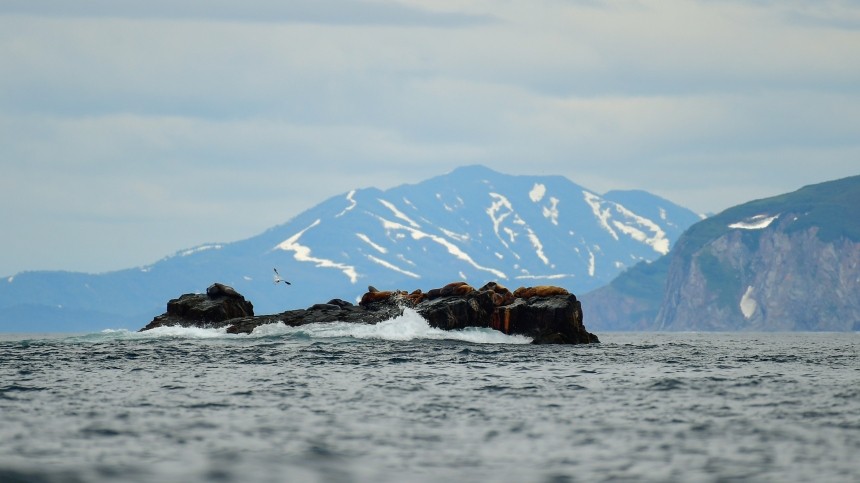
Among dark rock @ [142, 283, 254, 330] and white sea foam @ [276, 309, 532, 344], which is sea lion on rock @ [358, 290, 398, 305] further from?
dark rock @ [142, 283, 254, 330]

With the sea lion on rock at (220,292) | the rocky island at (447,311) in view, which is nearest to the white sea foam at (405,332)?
the rocky island at (447,311)

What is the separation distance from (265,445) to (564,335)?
60353mm

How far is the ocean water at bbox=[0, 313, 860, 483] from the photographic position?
21.8 metres

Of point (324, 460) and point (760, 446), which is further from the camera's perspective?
point (760, 446)

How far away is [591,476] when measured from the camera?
69.6 feet

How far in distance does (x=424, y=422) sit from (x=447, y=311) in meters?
56.8

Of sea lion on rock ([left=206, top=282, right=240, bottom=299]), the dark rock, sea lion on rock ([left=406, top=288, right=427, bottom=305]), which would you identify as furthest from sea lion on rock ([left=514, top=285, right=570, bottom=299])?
sea lion on rock ([left=206, top=282, right=240, bottom=299])

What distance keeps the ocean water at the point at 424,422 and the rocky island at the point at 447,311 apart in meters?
28.7

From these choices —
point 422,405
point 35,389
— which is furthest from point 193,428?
point 35,389

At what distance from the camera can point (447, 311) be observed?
8619 cm

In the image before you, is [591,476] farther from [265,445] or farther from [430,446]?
[265,445]

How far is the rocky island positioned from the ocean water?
94.2ft

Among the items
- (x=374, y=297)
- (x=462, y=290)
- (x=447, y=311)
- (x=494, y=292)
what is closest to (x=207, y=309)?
(x=374, y=297)

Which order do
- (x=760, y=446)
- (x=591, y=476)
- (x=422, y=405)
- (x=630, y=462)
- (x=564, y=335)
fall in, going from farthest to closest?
(x=564, y=335) < (x=422, y=405) < (x=760, y=446) < (x=630, y=462) < (x=591, y=476)
